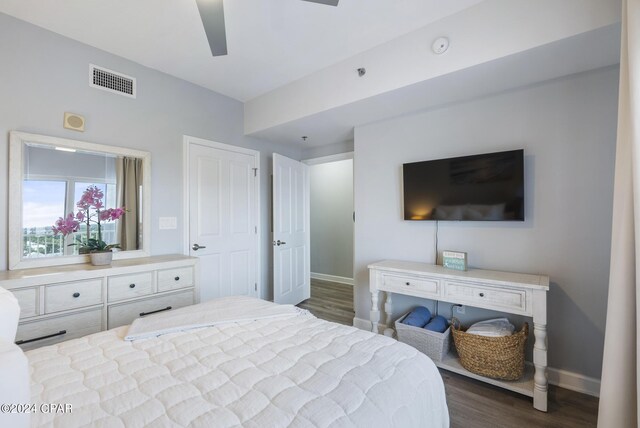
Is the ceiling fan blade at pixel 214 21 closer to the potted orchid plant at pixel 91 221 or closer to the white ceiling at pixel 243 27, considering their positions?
the white ceiling at pixel 243 27

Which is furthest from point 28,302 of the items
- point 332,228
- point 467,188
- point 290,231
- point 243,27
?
point 332,228

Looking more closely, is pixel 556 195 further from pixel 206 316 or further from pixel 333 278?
pixel 333 278

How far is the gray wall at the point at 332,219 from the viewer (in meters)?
5.23

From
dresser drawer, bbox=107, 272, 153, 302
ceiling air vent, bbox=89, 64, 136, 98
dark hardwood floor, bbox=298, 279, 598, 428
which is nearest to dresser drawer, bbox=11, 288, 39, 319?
dresser drawer, bbox=107, 272, 153, 302

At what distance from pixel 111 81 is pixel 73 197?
3.41 feet

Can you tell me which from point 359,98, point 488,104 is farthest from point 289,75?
point 488,104

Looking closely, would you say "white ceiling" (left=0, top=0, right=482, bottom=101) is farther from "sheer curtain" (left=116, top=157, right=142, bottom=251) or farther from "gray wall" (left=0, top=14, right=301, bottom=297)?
"sheer curtain" (left=116, top=157, right=142, bottom=251)

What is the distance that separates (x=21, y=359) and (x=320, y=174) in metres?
5.17

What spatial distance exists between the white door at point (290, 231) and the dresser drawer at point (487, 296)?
211 cm

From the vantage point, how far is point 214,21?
1506 mm

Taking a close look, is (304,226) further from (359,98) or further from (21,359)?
(21,359)

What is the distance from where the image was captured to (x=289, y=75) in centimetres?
279

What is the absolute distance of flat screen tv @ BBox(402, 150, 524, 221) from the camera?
2.21 metres

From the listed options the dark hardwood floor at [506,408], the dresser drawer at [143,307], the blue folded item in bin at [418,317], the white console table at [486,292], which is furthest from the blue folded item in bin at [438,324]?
the dresser drawer at [143,307]
